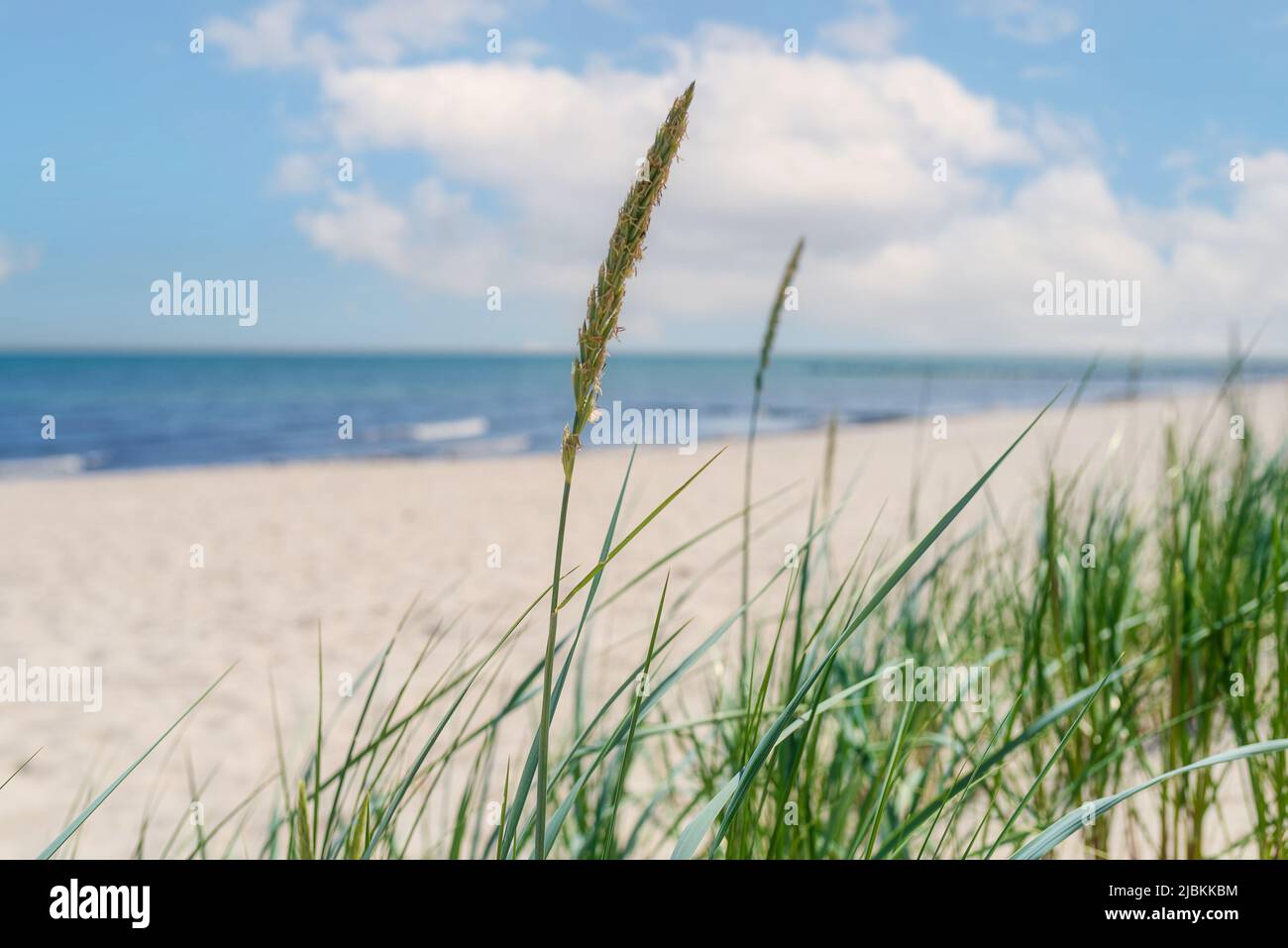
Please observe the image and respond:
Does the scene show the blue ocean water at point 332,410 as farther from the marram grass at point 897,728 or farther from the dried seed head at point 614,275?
the dried seed head at point 614,275

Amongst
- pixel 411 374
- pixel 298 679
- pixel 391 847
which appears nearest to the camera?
pixel 391 847

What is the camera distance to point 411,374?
59.2 metres

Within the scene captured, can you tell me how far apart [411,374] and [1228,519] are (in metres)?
59.9

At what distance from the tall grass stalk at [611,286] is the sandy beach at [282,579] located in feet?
1.96

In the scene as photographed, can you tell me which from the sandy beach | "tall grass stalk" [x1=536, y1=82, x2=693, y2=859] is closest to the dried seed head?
"tall grass stalk" [x1=536, y1=82, x2=693, y2=859]

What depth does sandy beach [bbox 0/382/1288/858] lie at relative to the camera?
3670 millimetres

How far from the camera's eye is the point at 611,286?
0.59 meters

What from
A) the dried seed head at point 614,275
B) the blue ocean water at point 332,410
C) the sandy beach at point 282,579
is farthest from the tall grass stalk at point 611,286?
the blue ocean water at point 332,410

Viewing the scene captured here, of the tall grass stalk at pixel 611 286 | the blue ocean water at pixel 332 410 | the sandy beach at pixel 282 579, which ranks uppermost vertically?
the blue ocean water at pixel 332 410

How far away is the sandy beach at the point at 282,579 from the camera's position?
3.67 m

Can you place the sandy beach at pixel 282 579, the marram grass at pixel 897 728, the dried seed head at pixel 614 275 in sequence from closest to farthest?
the dried seed head at pixel 614 275
the marram grass at pixel 897 728
the sandy beach at pixel 282 579
